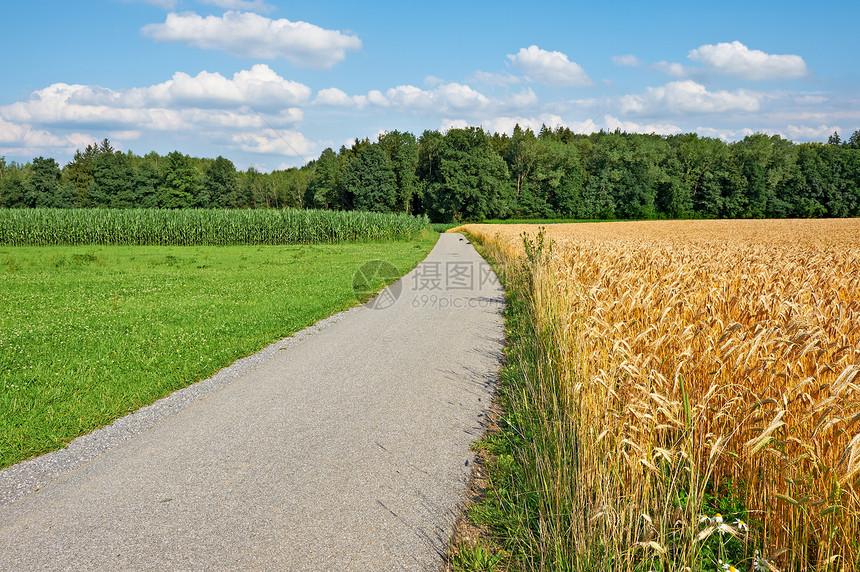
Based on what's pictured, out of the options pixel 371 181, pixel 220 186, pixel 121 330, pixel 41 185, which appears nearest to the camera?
pixel 121 330

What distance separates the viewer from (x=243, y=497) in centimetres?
395

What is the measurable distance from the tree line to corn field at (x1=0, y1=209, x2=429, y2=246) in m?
49.7

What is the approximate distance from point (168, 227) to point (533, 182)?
77.1m

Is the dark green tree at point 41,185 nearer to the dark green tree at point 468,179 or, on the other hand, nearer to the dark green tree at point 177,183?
the dark green tree at point 177,183

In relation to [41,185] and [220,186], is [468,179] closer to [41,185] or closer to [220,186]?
[220,186]

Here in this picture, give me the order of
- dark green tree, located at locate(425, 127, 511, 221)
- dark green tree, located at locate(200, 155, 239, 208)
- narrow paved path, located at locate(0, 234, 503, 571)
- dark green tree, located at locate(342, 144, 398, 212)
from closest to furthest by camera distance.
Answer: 1. narrow paved path, located at locate(0, 234, 503, 571)
2. dark green tree, located at locate(200, 155, 239, 208)
3. dark green tree, located at locate(425, 127, 511, 221)
4. dark green tree, located at locate(342, 144, 398, 212)

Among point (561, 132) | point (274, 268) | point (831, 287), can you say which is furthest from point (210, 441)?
point (561, 132)

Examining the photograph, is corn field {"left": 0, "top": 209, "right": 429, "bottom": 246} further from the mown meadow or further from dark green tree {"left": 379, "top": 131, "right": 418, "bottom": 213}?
dark green tree {"left": 379, "top": 131, "right": 418, "bottom": 213}

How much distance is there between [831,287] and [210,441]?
25.3 ft

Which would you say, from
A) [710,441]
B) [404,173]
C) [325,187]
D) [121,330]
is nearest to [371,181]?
[404,173]

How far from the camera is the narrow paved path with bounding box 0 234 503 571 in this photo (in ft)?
10.8

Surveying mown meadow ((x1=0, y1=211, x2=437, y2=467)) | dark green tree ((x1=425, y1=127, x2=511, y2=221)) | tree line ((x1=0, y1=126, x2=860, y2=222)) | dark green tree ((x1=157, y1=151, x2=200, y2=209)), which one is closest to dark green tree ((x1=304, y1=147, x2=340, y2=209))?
tree line ((x1=0, y1=126, x2=860, y2=222))

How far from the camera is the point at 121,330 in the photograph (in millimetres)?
9883

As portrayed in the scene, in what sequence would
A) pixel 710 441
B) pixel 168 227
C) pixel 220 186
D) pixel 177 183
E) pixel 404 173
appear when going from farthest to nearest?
pixel 404 173
pixel 220 186
pixel 177 183
pixel 168 227
pixel 710 441
